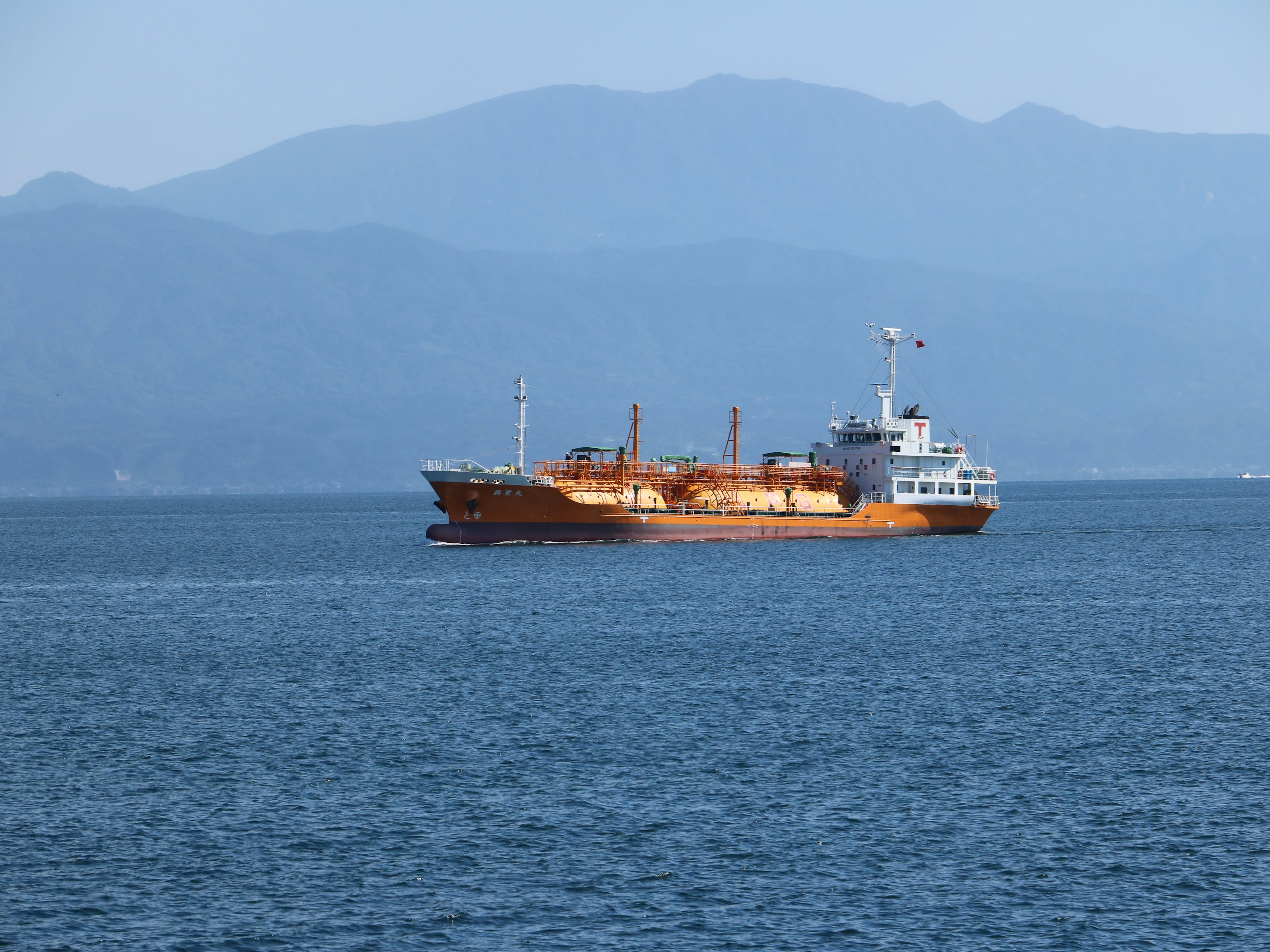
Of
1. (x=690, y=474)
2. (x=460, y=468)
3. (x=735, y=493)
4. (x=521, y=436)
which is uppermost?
(x=521, y=436)

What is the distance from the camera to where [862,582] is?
265 ft

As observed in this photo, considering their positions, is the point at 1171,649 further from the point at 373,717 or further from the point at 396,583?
the point at 396,583

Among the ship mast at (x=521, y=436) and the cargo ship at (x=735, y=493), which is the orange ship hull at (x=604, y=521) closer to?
the cargo ship at (x=735, y=493)

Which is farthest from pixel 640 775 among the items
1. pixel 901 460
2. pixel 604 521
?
pixel 901 460

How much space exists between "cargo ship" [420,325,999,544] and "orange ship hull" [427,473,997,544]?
9cm

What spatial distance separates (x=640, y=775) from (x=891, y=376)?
91.9 m

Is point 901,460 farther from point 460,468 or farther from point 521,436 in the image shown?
point 460,468

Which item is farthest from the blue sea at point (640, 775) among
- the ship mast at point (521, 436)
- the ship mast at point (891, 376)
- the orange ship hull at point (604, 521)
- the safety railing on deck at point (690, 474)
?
the ship mast at point (891, 376)

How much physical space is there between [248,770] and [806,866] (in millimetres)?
15121

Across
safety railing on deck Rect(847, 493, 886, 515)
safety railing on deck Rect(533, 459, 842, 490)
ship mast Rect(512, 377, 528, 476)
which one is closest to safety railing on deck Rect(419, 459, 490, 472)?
ship mast Rect(512, 377, 528, 476)

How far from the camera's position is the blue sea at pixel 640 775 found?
26.2 meters

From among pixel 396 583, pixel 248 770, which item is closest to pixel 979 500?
pixel 396 583

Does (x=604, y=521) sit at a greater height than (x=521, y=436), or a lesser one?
lesser

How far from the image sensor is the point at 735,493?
108 meters
